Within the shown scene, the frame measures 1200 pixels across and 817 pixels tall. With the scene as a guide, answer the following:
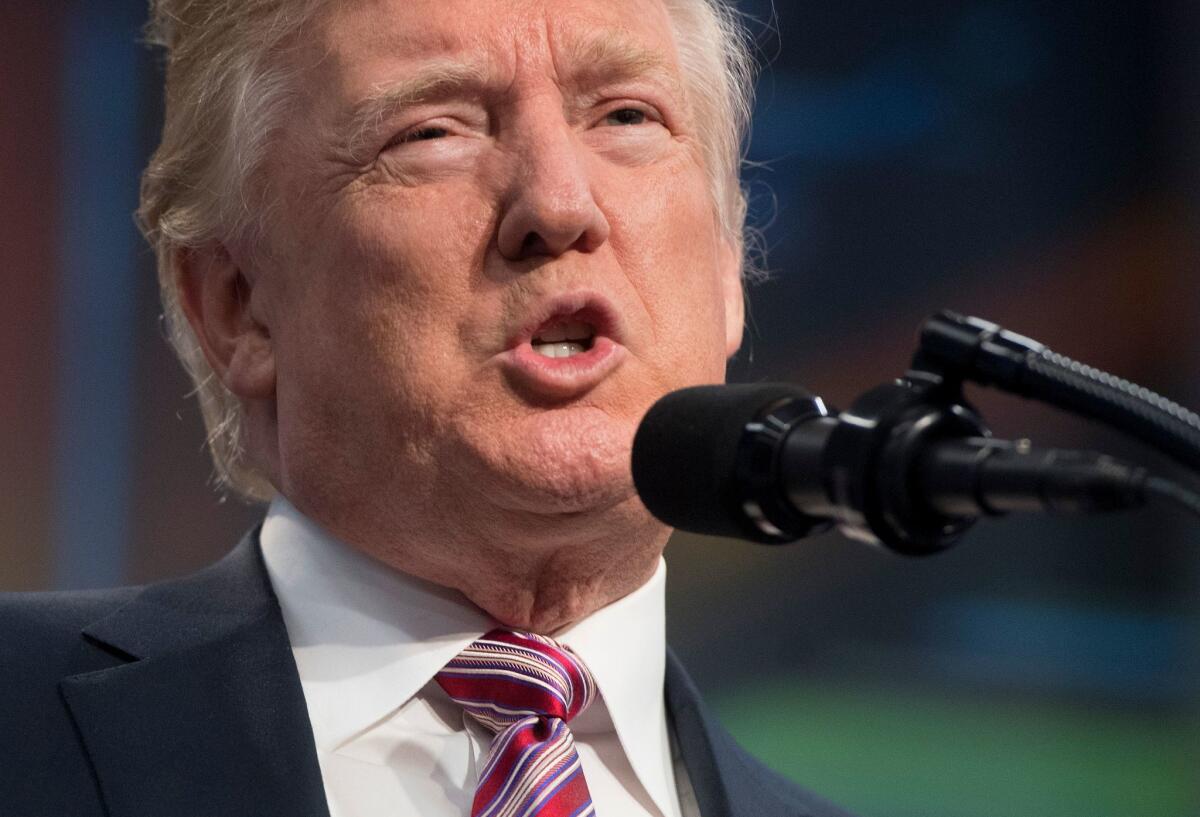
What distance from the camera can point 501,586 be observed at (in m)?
1.66

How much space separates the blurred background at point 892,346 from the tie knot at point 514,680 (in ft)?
3.46

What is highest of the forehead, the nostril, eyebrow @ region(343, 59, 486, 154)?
the forehead

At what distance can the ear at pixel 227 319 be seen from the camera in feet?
5.76

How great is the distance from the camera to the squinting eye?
1705 millimetres

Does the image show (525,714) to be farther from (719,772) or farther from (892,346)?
(892,346)

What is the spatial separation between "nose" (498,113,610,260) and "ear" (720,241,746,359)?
1.25ft

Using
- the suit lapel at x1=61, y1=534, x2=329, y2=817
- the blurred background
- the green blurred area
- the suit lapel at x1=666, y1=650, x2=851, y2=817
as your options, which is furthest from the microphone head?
the green blurred area

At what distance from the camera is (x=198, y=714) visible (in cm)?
151

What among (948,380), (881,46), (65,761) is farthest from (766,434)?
(881,46)

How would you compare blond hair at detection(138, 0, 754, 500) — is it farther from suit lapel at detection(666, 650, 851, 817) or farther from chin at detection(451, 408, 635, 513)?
suit lapel at detection(666, 650, 851, 817)

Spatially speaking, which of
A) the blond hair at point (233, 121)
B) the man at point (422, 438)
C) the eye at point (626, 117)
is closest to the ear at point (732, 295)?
the blond hair at point (233, 121)

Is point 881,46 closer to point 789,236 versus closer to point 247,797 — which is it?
point 789,236

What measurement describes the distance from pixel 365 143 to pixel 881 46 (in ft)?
5.39

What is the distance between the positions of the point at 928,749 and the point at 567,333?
1.55m
